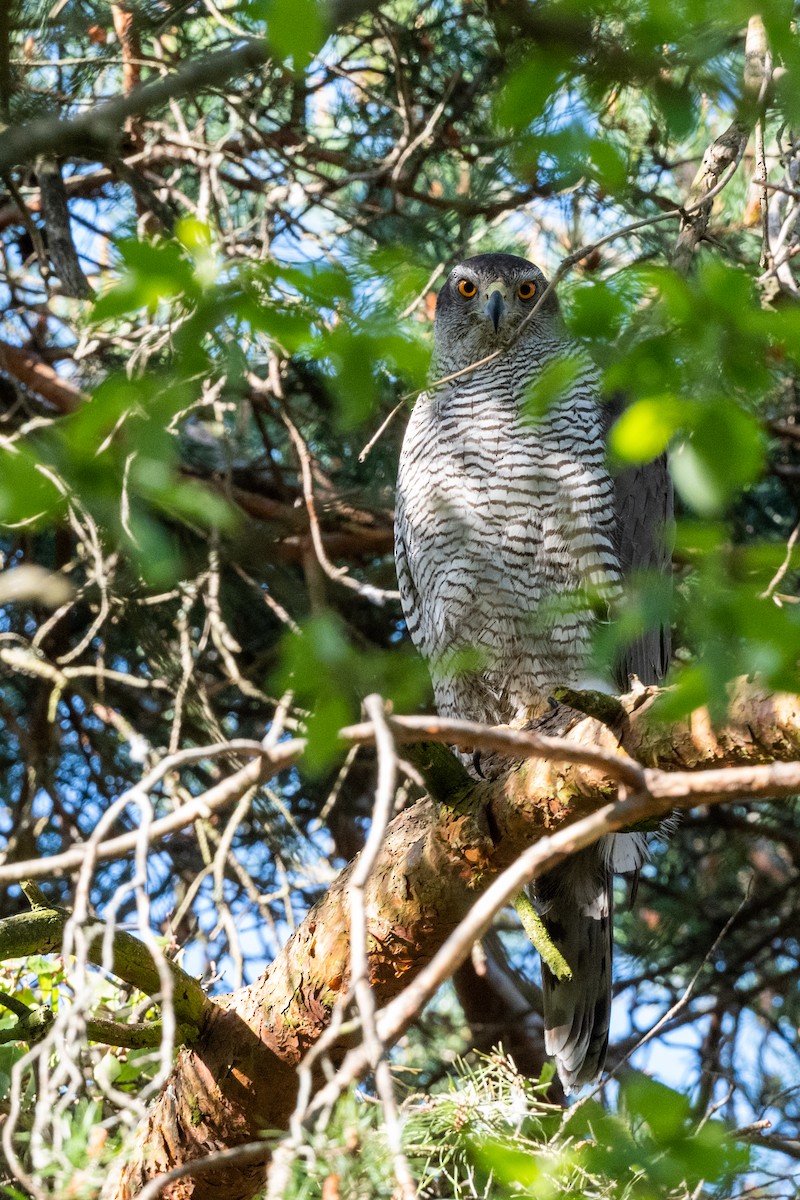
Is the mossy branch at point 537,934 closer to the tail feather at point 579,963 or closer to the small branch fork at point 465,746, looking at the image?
the tail feather at point 579,963

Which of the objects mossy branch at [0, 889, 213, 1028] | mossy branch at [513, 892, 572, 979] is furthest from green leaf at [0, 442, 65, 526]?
mossy branch at [513, 892, 572, 979]

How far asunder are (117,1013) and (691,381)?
2425mm

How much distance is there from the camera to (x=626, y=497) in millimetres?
4035

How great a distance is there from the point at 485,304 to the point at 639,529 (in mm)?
1098

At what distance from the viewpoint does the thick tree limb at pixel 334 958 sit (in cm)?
252

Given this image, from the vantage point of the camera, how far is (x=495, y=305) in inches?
173

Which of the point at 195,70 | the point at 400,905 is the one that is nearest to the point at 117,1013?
the point at 400,905

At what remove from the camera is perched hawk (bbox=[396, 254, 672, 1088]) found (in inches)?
148

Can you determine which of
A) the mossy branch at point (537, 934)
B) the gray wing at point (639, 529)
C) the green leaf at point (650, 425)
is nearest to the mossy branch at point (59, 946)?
the mossy branch at point (537, 934)

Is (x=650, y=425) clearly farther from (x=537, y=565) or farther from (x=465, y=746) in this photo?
(x=537, y=565)

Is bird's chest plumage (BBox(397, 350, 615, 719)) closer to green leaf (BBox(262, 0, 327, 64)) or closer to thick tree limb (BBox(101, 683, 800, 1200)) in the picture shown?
thick tree limb (BBox(101, 683, 800, 1200))

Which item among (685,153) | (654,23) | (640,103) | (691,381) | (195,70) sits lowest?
(691,381)

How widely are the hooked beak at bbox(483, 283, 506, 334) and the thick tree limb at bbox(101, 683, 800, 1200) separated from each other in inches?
77.0

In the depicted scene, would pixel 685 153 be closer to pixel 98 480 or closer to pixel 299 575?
pixel 299 575
